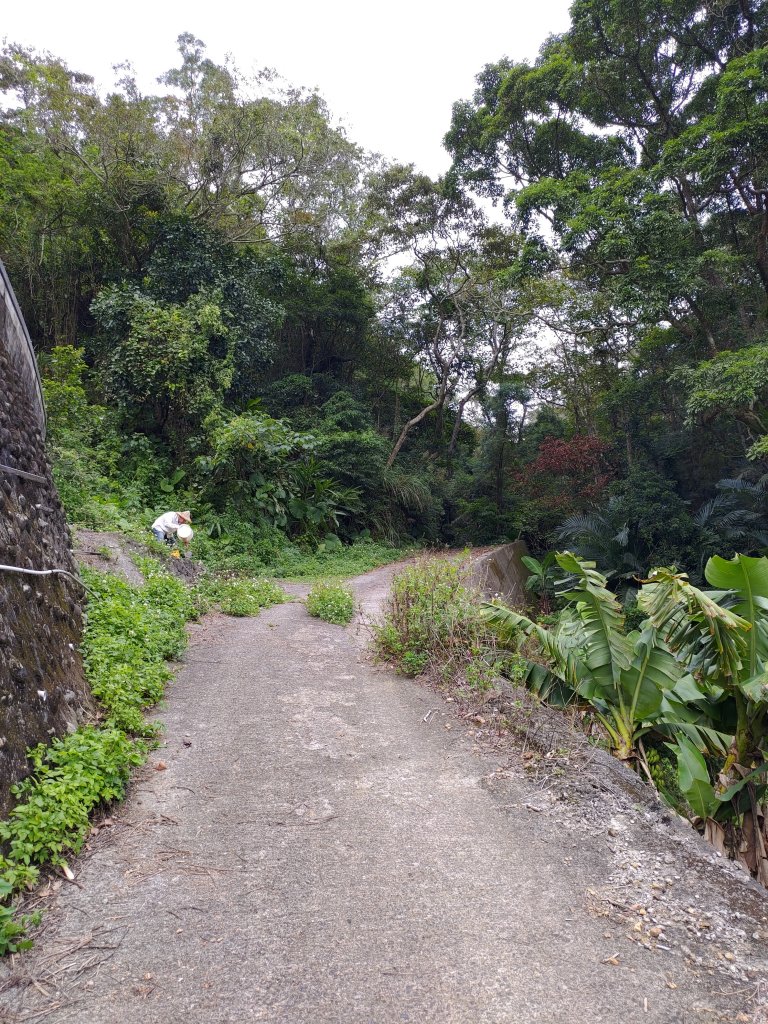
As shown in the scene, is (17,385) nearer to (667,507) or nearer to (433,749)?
(433,749)

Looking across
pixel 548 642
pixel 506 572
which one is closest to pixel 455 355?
pixel 506 572

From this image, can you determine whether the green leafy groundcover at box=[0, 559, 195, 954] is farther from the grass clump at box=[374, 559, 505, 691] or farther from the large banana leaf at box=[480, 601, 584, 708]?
the large banana leaf at box=[480, 601, 584, 708]

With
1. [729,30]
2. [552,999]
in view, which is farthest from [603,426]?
[552,999]

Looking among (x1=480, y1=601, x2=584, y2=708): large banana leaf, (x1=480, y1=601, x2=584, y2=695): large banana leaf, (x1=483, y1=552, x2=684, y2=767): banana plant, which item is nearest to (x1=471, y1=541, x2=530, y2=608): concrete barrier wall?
(x1=480, y1=601, x2=584, y2=695): large banana leaf

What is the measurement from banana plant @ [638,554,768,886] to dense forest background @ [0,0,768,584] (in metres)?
7.26

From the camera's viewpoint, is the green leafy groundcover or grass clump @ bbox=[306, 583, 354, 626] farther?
grass clump @ bbox=[306, 583, 354, 626]

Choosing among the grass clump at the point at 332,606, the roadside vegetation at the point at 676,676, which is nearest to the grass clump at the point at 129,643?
the grass clump at the point at 332,606

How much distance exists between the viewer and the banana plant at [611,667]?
402 centimetres

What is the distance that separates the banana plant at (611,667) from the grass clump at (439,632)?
672mm

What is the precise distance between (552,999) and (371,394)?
2207cm

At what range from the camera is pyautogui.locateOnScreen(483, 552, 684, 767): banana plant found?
4.02m

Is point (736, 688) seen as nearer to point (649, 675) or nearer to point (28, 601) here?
point (649, 675)

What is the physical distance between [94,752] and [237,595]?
6.17 m

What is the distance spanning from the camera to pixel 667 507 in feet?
44.9
